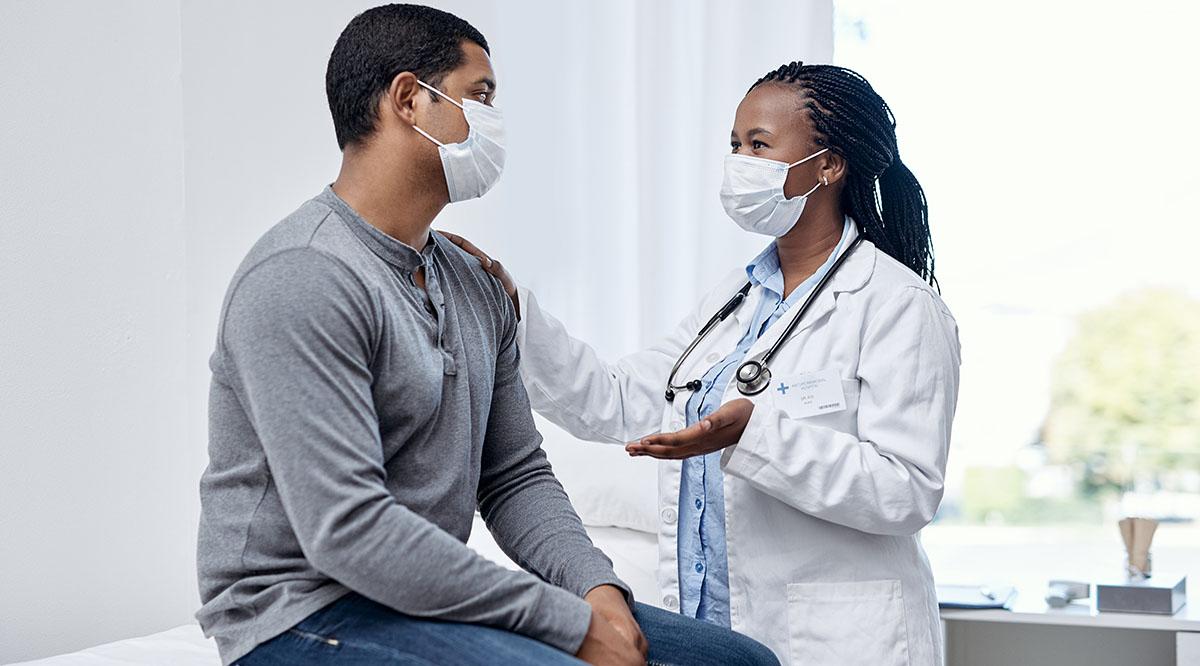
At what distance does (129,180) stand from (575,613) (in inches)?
75.1

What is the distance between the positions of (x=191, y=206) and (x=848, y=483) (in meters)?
1.87

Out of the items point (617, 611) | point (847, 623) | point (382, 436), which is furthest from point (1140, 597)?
point (382, 436)

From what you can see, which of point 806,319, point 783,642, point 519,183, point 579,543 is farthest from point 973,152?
point 579,543

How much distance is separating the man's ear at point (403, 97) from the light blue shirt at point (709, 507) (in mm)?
741

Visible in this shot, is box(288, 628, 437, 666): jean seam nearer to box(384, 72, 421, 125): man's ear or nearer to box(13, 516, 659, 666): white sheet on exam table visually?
box(384, 72, 421, 125): man's ear

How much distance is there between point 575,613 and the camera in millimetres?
1217

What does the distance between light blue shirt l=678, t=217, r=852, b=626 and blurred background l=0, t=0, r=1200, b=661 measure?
1.81 ft

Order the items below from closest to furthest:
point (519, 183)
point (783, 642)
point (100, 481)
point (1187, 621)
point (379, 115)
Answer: point (379, 115), point (783, 642), point (1187, 621), point (100, 481), point (519, 183)

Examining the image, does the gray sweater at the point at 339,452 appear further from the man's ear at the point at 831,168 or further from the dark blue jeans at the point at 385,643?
the man's ear at the point at 831,168

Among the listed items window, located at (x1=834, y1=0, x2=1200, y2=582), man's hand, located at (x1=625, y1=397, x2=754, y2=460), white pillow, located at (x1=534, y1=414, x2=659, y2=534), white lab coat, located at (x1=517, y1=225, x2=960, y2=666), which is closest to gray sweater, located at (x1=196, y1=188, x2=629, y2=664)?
man's hand, located at (x1=625, y1=397, x2=754, y2=460)

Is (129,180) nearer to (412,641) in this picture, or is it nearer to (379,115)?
(379,115)

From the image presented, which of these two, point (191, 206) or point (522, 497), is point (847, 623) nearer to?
point (522, 497)

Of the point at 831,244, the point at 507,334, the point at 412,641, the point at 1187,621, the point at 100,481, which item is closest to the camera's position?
the point at 412,641

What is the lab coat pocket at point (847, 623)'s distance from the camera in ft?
5.61
